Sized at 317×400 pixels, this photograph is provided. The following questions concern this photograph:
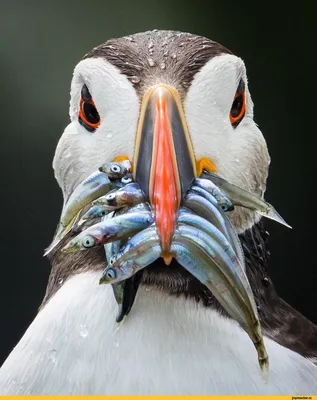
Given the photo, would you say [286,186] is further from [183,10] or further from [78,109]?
[78,109]

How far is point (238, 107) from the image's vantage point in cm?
127

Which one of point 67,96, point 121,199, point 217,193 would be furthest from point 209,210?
point 67,96

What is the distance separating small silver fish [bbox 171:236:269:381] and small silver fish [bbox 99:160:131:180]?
0.16 meters

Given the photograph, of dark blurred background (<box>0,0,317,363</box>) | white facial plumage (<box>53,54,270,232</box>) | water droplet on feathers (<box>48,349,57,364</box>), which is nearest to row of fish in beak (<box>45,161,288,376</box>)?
white facial plumage (<box>53,54,270,232</box>)

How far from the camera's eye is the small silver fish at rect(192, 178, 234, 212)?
41.0 inches

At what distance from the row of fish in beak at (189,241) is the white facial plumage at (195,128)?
11 cm

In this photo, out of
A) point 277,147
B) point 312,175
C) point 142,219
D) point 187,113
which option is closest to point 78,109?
point 187,113

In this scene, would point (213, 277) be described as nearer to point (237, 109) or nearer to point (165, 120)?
point (165, 120)

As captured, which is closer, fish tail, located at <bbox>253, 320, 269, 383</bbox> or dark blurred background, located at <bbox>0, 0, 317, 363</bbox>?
fish tail, located at <bbox>253, 320, 269, 383</bbox>

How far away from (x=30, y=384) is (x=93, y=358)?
13 centimetres

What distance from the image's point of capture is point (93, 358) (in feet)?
3.71

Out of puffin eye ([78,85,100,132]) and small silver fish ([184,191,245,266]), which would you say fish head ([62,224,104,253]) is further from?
puffin eye ([78,85,100,132])

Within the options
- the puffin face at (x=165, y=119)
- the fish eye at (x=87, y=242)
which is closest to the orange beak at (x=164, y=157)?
the puffin face at (x=165, y=119)

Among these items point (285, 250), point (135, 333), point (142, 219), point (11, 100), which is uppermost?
point (142, 219)
